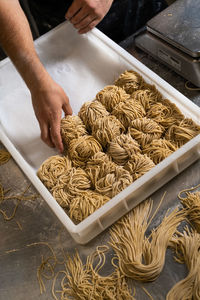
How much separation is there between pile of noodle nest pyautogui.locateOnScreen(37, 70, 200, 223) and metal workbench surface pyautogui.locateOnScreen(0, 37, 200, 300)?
109mm

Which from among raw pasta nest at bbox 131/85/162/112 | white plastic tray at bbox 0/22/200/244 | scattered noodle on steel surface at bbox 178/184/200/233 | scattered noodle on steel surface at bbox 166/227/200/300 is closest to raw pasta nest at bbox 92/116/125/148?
raw pasta nest at bbox 131/85/162/112

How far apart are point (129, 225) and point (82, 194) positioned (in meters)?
0.24

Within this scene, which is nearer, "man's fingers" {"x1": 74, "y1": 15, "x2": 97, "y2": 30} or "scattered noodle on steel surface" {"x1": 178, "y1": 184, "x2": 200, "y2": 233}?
"scattered noodle on steel surface" {"x1": 178, "y1": 184, "x2": 200, "y2": 233}

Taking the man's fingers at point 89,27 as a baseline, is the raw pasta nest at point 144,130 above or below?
below

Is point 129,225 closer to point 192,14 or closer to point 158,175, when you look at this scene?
point 158,175

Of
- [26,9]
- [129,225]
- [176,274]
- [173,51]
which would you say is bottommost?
[176,274]

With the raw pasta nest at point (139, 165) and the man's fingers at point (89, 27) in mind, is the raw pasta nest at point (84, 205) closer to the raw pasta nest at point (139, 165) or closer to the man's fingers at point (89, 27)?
the raw pasta nest at point (139, 165)

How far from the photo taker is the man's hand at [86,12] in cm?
202

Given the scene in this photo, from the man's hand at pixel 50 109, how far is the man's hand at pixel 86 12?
0.49 m

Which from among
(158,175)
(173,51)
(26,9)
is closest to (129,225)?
(158,175)

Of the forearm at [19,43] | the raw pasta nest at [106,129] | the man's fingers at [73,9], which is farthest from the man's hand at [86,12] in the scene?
the raw pasta nest at [106,129]

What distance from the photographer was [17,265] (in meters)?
1.61

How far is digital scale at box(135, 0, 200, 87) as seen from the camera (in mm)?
1858

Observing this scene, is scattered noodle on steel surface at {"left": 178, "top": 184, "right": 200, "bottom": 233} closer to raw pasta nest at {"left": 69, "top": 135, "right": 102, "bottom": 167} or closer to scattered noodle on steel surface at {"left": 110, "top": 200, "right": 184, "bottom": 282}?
scattered noodle on steel surface at {"left": 110, "top": 200, "right": 184, "bottom": 282}
